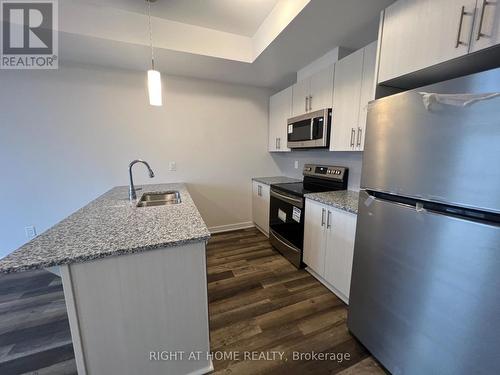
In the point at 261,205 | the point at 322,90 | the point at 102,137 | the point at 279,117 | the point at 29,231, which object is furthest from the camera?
the point at 261,205

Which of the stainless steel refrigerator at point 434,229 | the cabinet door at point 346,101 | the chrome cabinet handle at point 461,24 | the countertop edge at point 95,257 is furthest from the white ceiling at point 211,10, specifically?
the countertop edge at point 95,257

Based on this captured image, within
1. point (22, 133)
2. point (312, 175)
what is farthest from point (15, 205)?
point (312, 175)

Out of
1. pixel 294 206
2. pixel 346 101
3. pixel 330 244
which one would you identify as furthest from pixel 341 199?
pixel 346 101

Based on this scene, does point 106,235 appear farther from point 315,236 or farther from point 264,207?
point 264,207

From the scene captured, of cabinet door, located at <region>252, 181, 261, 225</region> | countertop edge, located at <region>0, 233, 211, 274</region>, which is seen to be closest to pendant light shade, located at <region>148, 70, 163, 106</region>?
countertop edge, located at <region>0, 233, 211, 274</region>

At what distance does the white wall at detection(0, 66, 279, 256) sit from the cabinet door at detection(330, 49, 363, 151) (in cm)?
154

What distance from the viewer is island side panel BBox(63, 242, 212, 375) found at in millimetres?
948

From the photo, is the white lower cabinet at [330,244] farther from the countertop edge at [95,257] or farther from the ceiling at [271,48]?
the ceiling at [271,48]

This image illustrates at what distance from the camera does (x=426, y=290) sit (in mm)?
994

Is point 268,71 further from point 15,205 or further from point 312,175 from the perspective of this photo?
point 15,205

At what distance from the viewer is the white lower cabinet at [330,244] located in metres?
1.68

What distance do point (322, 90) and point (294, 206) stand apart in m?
1.31

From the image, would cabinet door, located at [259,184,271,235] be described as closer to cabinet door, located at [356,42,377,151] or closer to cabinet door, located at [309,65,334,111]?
cabinet door, located at [309,65,334,111]

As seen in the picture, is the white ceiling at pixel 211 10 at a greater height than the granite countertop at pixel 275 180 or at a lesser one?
greater
